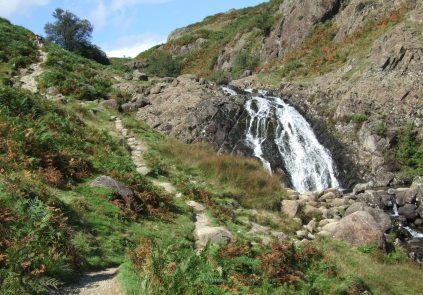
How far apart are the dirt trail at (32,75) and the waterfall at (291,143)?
45.8ft

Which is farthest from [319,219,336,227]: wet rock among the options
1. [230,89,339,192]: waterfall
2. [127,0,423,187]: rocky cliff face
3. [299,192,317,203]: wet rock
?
[127,0,423,187]: rocky cliff face

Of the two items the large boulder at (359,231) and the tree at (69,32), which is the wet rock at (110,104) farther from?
the tree at (69,32)

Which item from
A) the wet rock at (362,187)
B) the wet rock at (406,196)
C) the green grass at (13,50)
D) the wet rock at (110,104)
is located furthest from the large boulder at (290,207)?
the green grass at (13,50)

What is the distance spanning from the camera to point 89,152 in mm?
17438

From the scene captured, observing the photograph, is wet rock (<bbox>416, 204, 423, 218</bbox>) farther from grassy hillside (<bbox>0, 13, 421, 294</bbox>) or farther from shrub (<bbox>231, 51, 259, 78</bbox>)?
shrub (<bbox>231, 51, 259, 78</bbox>)

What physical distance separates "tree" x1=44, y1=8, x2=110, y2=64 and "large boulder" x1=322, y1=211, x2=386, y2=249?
42.2 m

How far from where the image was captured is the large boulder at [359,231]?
1510 cm

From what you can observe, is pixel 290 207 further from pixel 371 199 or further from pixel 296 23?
pixel 296 23

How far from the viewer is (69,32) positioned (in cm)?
5006

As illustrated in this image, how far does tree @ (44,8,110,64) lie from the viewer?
4984 centimetres

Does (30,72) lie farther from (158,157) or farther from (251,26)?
(251,26)

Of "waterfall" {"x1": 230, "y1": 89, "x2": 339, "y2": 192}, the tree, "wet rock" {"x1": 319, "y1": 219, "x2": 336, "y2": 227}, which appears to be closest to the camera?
"wet rock" {"x1": 319, "y1": 219, "x2": 336, "y2": 227}

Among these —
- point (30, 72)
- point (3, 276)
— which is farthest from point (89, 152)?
point (30, 72)

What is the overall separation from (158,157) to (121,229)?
8698mm
